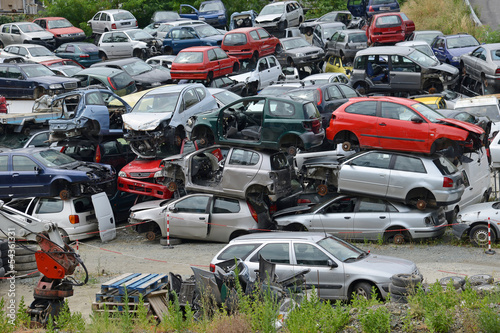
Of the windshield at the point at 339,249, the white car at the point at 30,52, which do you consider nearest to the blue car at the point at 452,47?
the windshield at the point at 339,249

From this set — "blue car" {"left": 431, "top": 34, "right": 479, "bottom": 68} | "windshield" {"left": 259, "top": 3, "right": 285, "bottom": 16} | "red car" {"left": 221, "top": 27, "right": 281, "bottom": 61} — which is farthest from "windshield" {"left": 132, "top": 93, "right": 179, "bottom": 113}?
"windshield" {"left": 259, "top": 3, "right": 285, "bottom": 16}

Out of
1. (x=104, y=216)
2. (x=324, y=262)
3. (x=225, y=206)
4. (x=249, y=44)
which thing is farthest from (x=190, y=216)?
(x=249, y=44)

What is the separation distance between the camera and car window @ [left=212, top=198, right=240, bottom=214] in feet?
51.0

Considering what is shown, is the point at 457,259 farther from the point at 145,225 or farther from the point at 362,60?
the point at 362,60

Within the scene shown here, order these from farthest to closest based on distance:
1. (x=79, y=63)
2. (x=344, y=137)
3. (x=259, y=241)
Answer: (x=79, y=63)
(x=344, y=137)
(x=259, y=241)

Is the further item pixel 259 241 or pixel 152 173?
pixel 152 173

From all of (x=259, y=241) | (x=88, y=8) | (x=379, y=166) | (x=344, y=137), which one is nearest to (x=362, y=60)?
(x=344, y=137)

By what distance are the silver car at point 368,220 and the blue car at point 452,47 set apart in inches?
509

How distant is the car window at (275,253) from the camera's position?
11.3 m

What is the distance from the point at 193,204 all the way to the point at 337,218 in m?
3.58

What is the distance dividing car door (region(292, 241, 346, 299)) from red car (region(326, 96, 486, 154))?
516 centimetres

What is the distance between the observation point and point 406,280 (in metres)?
10.0

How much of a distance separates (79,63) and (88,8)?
10667 millimetres

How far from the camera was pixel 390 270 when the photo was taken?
35.6ft
